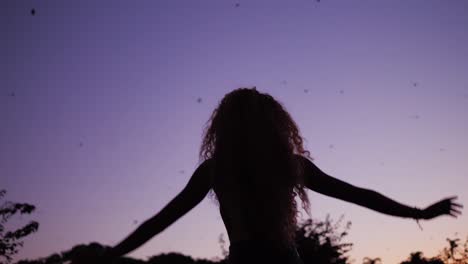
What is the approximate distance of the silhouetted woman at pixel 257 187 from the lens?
8.40 ft

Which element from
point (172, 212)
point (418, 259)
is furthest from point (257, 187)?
point (418, 259)

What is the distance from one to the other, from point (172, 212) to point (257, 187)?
517mm

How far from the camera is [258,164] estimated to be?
279cm

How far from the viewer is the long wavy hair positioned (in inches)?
103

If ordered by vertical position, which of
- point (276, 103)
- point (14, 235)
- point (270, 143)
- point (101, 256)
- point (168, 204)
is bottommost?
point (101, 256)

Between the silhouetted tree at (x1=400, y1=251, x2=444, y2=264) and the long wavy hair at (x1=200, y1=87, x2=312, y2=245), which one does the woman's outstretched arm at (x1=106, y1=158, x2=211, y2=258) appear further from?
the silhouetted tree at (x1=400, y1=251, x2=444, y2=264)

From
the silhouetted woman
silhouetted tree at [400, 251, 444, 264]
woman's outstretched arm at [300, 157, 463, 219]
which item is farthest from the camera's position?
silhouetted tree at [400, 251, 444, 264]

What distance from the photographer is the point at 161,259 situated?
68.2ft

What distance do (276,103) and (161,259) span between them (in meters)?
18.9

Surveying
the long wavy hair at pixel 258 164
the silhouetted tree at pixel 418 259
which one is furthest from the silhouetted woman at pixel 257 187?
A: the silhouetted tree at pixel 418 259

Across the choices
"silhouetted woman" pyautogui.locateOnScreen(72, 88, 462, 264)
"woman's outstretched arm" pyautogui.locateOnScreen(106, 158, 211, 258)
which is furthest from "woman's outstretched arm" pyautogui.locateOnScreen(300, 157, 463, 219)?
"woman's outstretched arm" pyautogui.locateOnScreen(106, 158, 211, 258)

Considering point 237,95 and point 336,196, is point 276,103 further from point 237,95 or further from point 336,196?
point 336,196

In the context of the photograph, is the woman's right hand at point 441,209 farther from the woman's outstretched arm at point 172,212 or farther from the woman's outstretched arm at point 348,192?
the woman's outstretched arm at point 172,212

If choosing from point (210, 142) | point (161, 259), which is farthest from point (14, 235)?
point (210, 142)
